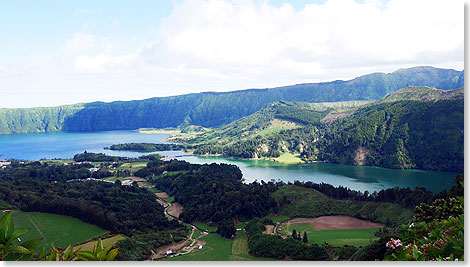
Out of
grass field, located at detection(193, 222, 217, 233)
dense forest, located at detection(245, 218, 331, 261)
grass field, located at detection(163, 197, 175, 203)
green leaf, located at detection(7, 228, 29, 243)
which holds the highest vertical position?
green leaf, located at detection(7, 228, 29, 243)

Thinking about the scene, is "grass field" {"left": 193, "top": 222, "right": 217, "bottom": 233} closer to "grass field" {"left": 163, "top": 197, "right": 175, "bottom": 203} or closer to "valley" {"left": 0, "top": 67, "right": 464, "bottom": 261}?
"valley" {"left": 0, "top": 67, "right": 464, "bottom": 261}

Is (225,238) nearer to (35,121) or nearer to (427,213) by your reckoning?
(427,213)

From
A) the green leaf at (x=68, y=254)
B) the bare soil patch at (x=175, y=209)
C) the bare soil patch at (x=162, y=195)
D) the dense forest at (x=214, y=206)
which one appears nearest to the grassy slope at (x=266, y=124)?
the bare soil patch at (x=162, y=195)

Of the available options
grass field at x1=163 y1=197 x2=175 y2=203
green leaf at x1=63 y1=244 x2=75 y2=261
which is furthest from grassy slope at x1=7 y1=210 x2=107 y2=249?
green leaf at x1=63 y1=244 x2=75 y2=261

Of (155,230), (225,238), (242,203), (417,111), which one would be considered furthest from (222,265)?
(417,111)

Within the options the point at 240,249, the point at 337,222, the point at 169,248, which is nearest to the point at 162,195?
the point at 169,248

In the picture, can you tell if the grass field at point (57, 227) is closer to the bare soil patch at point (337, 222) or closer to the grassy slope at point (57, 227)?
the grassy slope at point (57, 227)
